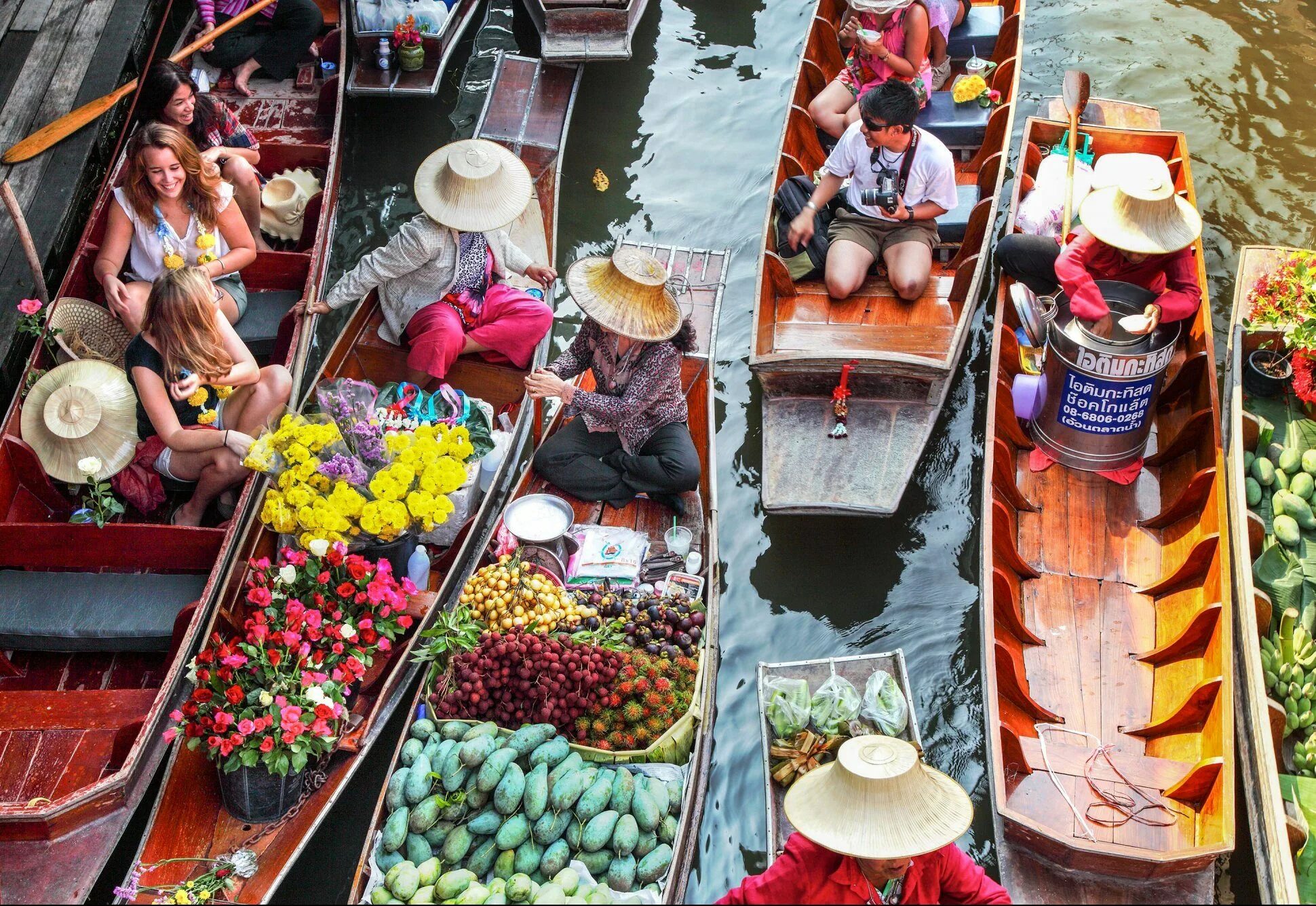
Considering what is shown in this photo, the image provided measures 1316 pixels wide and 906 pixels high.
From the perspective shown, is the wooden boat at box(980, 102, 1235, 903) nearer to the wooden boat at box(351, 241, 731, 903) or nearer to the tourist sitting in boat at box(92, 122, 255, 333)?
the wooden boat at box(351, 241, 731, 903)

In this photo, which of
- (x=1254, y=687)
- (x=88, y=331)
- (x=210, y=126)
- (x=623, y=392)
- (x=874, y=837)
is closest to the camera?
(x=874, y=837)

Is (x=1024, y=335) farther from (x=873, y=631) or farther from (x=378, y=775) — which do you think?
(x=378, y=775)

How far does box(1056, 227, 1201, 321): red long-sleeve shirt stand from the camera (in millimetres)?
5035

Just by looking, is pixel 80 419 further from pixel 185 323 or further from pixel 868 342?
pixel 868 342

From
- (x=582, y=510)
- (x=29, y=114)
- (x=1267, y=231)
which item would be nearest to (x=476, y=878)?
(x=582, y=510)

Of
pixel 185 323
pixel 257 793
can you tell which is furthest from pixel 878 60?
pixel 257 793

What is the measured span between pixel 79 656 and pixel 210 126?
300cm

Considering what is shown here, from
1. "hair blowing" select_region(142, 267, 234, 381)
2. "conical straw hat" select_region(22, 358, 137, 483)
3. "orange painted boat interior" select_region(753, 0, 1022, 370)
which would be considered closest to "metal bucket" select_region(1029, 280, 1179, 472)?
"orange painted boat interior" select_region(753, 0, 1022, 370)

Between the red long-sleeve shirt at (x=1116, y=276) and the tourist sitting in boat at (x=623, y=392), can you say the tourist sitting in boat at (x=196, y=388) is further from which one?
the red long-sleeve shirt at (x=1116, y=276)

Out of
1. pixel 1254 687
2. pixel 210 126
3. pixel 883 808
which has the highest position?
pixel 210 126

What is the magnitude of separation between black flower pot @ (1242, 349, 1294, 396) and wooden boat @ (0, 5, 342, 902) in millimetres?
4526

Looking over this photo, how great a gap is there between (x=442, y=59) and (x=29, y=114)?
2648 mm

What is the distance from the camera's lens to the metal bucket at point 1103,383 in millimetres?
5012

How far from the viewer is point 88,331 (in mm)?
5574
